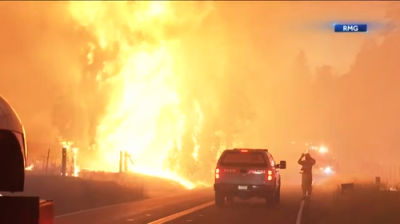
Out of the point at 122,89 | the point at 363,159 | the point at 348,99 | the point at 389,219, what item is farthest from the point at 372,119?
the point at 389,219

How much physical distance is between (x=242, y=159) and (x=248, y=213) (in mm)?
4078

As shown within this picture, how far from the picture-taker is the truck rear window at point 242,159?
Result: 2538 cm

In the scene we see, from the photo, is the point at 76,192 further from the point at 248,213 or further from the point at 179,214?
the point at 248,213

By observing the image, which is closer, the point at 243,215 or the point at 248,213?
the point at 243,215

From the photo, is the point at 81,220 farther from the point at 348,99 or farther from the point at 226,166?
the point at 348,99

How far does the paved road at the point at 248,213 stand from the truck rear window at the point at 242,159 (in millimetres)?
1691

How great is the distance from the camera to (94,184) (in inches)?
1297

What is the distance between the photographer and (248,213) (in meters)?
21.9

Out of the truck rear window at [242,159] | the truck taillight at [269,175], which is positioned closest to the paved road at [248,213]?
the truck taillight at [269,175]

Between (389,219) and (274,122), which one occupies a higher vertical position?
(274,122)

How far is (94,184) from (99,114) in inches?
969

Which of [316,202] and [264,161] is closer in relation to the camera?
[264,161]

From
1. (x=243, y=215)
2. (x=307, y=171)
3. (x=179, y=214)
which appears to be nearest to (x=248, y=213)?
(x=243, y=215)

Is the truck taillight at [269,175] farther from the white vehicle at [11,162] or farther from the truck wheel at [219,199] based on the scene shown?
the white vehicle at [11,162]
